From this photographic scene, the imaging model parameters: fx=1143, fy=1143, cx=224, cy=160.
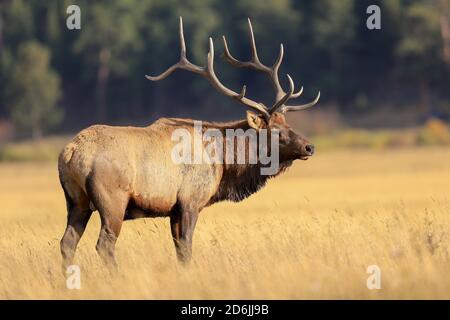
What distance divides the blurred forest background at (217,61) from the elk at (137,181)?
47.5 meters

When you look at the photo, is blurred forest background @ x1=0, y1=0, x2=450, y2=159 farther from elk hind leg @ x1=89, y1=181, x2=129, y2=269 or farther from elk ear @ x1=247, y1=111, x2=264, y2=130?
elk hind leg @ x1=89, y1=181, x2=129, y2=269

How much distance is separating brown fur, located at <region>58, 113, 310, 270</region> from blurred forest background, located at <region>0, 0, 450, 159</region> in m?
47.8

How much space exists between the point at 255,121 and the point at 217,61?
62.0 meters

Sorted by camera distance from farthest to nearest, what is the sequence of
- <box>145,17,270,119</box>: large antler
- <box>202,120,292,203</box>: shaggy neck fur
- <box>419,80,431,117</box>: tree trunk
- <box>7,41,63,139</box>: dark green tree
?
<box>7,41,63,139</box>: dark green tree
<box>419,80,431,117</box>: tree trunk
<box>145,17,270,119</box>: large antler
<box>202,120,292,203</box>: shaggy neck fur

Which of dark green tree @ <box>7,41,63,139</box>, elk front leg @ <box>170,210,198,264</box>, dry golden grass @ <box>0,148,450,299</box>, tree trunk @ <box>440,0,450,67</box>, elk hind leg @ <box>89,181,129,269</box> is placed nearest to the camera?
dry golden grass @ <box>0,148,450,299</box>

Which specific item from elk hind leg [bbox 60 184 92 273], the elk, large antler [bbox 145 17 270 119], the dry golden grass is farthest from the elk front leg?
large antler [bbox 145 17 270 119]

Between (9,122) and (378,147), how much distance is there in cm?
3887

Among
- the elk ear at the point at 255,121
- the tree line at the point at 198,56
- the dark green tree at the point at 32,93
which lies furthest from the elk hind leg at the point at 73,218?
the dark green tree at the point at 32,93

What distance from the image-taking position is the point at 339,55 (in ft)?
240

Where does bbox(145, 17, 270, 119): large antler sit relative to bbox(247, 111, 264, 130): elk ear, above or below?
above

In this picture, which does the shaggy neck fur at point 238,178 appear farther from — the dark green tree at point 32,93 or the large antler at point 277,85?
the dark green tree at point 32,93

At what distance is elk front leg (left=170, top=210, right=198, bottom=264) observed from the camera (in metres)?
12.7

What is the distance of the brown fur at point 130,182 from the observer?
12219 millimetres
